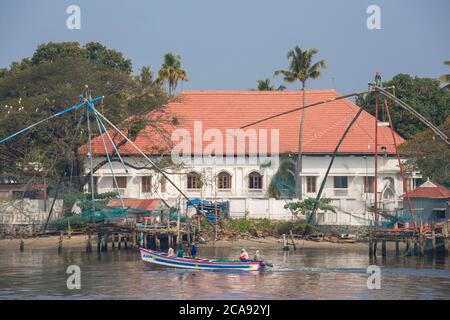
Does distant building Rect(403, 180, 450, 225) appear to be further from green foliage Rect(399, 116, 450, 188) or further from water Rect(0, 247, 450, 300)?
water Rect(0, 247, 450, 300)

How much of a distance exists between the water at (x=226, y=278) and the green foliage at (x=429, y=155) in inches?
493

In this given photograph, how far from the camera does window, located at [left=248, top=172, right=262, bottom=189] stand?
81062 millimetres

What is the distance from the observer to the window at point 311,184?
8025 centimetres

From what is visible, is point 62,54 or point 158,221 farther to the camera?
point 62,54

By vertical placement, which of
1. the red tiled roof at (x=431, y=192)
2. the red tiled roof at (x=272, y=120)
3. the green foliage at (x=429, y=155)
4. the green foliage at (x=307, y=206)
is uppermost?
the red tiled roof at (x=272, y=120)

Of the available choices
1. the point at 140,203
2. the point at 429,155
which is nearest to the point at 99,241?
the point at 140,203

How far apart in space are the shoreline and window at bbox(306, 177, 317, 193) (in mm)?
8480

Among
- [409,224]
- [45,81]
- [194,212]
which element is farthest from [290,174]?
[45,81]

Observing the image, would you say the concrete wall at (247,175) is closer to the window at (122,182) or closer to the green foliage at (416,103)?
the window at (122,182)

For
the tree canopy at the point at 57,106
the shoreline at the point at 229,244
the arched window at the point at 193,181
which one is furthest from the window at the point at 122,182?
the shoreline at the point at 229,244

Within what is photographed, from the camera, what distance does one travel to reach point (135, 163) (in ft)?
263
